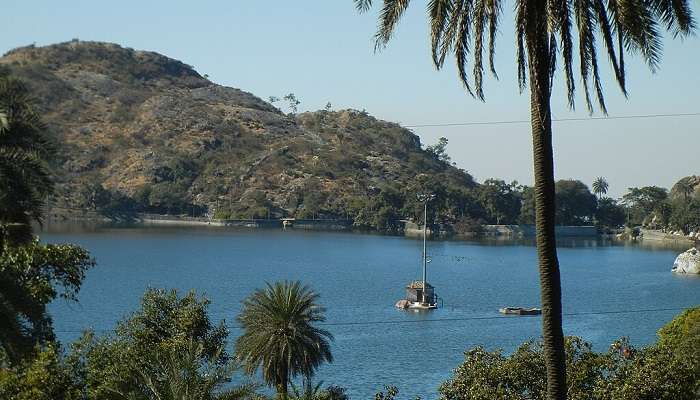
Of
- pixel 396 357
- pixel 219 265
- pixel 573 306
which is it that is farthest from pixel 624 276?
pixel 396 357

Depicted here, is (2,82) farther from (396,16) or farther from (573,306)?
(573,306)

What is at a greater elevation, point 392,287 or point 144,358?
point 144,358

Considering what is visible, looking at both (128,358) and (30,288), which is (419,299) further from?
(128,358)

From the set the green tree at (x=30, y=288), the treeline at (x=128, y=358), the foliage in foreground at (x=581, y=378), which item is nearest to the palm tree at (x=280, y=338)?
the treeline at (x=128, y=358)

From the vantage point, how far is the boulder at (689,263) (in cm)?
11462

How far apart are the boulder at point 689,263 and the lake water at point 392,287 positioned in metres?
1.85

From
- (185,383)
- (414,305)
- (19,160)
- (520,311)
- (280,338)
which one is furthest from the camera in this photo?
(414,305)

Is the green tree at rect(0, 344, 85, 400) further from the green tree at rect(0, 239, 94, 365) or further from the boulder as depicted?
the boulder

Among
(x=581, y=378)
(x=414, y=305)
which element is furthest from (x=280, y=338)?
(x=414, y=305)

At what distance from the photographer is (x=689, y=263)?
11488 cm

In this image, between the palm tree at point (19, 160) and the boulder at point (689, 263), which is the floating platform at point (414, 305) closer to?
the boulder at point (689, 263)

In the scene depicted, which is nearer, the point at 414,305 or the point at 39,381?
the point at 39,381

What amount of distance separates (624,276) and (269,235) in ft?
290

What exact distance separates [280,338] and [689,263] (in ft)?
301
